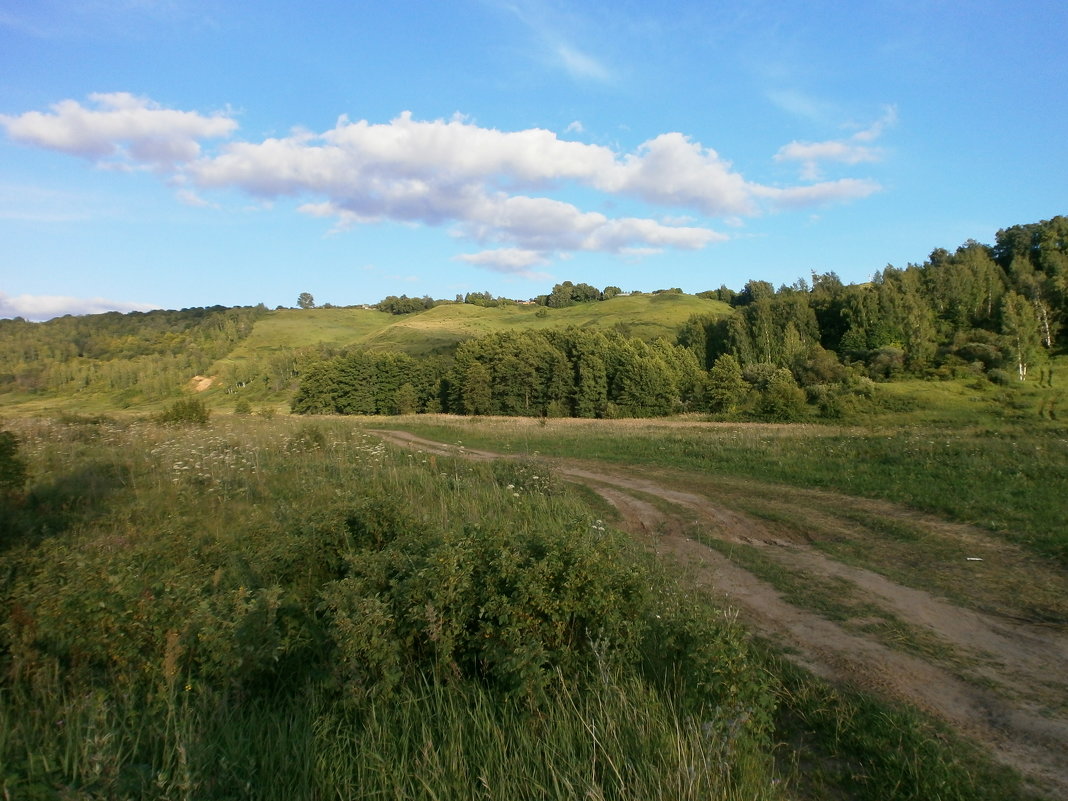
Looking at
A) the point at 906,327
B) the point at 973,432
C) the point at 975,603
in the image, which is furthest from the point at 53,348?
the point at 906,327

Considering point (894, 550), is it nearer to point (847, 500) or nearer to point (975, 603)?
point (975, 603)

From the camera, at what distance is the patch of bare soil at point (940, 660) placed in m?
4.77

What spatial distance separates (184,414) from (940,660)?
1052 inches

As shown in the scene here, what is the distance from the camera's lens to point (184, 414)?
25.5 metres

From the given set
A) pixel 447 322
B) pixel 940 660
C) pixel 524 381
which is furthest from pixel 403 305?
pixel 940 660

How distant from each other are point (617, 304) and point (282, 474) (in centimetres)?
14070

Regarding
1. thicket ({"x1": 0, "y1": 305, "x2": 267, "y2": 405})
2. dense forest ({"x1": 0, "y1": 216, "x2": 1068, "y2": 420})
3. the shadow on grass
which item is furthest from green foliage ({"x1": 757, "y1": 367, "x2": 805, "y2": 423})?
the shadow on grass

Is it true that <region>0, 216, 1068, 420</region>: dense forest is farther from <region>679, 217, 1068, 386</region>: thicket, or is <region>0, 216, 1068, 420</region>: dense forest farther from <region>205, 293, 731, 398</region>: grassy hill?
<region>205, 293, 731, 398</region>: grassy hill

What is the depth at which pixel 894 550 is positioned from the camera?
33.6 feet

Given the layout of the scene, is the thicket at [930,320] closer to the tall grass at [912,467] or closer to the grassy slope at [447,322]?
the grassy slope at [447,322]

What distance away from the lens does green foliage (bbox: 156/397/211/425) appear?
2488 centimetres

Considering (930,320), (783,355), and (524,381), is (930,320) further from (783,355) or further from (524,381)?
(524,381)

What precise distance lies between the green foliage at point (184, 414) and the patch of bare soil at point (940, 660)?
2111 centimetres

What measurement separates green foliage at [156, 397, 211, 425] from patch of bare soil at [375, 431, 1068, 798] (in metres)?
21.1
